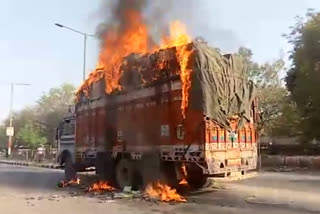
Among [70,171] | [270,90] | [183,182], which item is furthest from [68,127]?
[270,90]

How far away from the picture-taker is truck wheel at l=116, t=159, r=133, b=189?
44.4 ft

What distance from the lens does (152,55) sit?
1259 cm

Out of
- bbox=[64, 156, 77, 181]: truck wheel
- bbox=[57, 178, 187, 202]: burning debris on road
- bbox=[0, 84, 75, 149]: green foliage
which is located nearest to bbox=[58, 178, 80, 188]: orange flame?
bbox=[64, 156, 77, 181]: truck wheel

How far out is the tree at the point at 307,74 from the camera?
27.4 meters

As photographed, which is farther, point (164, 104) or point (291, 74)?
point (291, 74)

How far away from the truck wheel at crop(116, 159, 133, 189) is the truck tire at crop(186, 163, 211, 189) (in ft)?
5.78

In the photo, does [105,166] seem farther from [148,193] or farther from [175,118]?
[175,118]

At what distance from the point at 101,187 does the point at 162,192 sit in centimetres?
262

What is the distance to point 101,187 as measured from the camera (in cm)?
1423

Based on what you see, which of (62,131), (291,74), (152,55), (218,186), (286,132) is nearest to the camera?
(152,55)

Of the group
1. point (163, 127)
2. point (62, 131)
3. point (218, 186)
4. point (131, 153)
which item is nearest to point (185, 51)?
point (163, 127)

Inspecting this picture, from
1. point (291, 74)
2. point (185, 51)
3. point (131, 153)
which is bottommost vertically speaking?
point (131, 153)

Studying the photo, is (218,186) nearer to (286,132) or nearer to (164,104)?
(164,104)

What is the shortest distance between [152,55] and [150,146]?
8.32 feet
